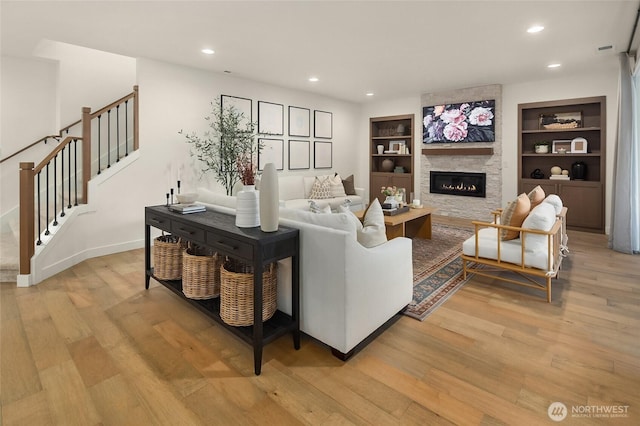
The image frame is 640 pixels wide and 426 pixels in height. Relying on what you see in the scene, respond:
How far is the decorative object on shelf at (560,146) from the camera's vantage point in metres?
6.13

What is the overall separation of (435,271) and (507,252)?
830mm

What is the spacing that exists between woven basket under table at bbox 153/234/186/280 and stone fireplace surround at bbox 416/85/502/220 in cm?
519

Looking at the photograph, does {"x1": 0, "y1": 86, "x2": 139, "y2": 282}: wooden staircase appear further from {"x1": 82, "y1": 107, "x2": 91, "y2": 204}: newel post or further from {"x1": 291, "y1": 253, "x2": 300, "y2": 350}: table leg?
{"x1": 291, "y1": 253, "x2": 300, "y2": 350}: table leg

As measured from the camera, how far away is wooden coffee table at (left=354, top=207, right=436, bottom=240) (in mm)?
4656

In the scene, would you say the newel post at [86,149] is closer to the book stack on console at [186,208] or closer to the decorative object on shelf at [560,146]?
the book stack on console at [186,208]

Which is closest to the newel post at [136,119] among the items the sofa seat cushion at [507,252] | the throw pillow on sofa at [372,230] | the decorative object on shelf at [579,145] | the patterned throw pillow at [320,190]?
the patterned throw pillow at [320,190]

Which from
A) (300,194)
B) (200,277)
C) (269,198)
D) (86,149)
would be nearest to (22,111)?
(86,149)

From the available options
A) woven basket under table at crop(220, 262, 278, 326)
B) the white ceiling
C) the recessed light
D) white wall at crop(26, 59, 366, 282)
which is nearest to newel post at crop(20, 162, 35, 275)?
white wall at crop(26, 59, 366, 282)

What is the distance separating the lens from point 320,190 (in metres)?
6.64

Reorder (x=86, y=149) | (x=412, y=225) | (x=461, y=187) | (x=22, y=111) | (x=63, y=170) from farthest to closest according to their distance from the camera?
(x=461, y=187) < (x=412, y=225) < (x=22, y=111) < (x=63, y=170) < (x=86, y=149)

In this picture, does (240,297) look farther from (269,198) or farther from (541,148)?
(541,148)

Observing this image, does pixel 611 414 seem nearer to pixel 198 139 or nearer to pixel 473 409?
pixel 473 409

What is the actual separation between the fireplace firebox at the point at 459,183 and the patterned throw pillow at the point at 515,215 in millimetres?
3754

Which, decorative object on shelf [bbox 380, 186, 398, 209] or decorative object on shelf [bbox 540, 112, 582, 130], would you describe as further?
decorative object on shelf [bbox 540, 112, 582, 130]
